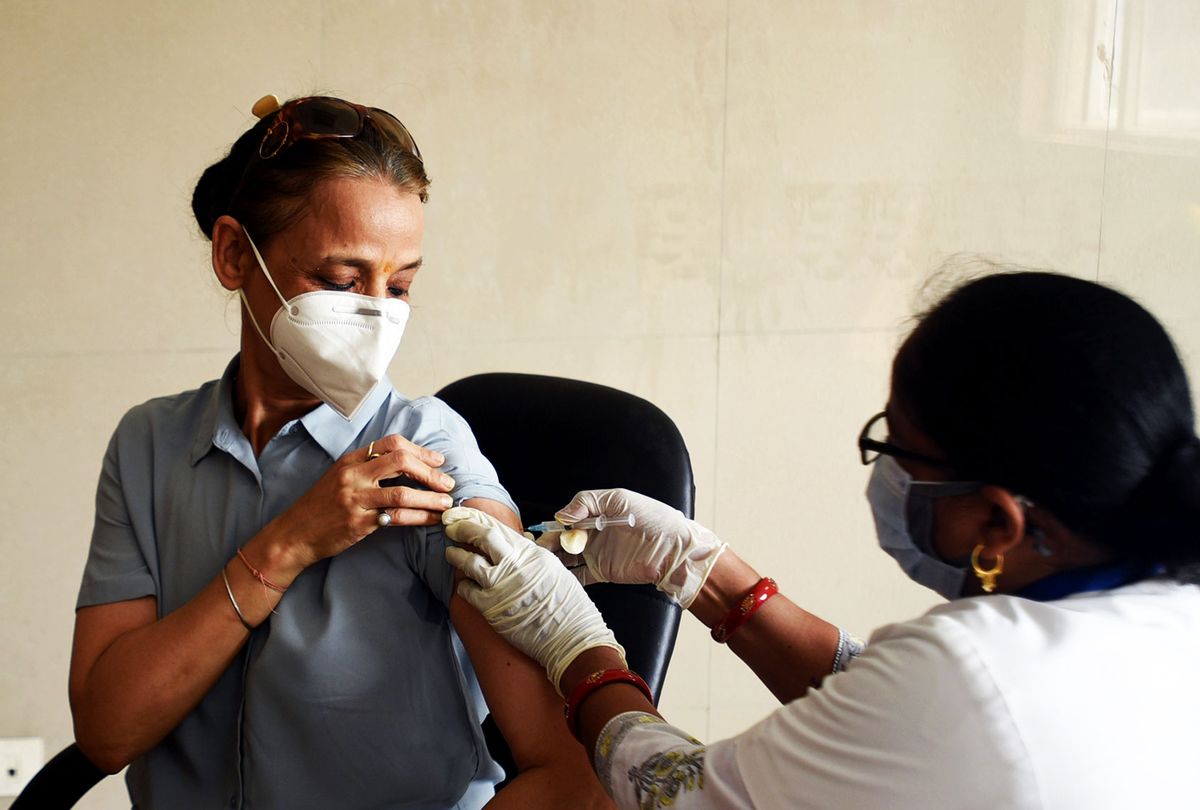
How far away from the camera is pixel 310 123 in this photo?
140cm

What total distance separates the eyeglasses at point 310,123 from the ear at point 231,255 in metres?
0.11

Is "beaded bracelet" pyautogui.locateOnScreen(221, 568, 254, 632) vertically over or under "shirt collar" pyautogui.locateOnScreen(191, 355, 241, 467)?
under

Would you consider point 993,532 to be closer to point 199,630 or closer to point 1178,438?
point 1178,438

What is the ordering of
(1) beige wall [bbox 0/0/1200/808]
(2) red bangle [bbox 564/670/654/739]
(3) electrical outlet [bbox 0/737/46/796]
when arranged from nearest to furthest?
(2) red bangle [bbox 564/670/654/739] → (1) beige wall [bbox 0/0/1200/808] → (3) electrical outlet [bbox 0/737/46/796]

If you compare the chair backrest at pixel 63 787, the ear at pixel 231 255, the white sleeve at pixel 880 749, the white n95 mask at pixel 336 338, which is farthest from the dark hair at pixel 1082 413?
the chair backrest at pixel 63 787

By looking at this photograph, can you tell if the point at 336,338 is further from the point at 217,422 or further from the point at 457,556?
the point at 457,556

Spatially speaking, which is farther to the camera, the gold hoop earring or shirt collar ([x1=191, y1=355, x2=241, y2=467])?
shirt collar ([x1=191, y1=355, x2=241, y2=467])

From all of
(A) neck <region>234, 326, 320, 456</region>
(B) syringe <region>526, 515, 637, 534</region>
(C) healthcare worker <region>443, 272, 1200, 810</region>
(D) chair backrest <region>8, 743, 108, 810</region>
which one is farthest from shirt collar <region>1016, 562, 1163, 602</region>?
(D) chair backrest <region>8, 743, 108, 810</region>

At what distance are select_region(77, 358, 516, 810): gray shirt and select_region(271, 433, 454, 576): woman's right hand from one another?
62 millimetres

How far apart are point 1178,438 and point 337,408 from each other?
1.01 metres

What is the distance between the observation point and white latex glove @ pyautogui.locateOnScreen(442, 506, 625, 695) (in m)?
1.26

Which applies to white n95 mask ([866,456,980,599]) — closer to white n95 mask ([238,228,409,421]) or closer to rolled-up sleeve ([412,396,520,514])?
rolled-up sleeve ([412,396,520,514])

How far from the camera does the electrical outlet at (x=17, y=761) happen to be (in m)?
2.59

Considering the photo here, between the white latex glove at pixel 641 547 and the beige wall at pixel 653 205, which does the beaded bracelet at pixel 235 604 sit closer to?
the white latex glove at pixel 641 547
